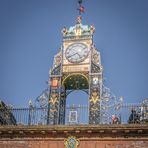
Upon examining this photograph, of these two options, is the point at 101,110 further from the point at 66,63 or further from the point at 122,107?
the point at 66,63

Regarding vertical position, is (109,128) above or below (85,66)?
below

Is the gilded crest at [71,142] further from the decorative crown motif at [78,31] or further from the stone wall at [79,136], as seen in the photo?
the decorative crown motif at [78,31]

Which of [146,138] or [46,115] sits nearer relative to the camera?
[146,138]

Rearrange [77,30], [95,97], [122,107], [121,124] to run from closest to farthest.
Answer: [121,124], [122,107], [95,97], [77,30]

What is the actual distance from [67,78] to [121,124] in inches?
290

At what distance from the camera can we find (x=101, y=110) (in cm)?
3266

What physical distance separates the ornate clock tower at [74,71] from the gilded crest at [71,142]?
11.7 ft

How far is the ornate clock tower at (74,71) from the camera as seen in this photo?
34.5 m

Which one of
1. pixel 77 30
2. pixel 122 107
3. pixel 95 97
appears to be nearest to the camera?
pixel 122 107

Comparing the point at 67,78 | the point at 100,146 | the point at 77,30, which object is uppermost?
the point at 77,30

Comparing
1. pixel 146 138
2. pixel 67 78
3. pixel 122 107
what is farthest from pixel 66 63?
pixel 146 138

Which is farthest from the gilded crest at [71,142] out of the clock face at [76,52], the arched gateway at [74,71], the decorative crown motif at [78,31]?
the decorative crown motif at [78,31]

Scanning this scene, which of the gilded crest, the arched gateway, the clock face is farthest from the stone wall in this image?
the clock face

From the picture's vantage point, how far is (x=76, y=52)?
119 ft
